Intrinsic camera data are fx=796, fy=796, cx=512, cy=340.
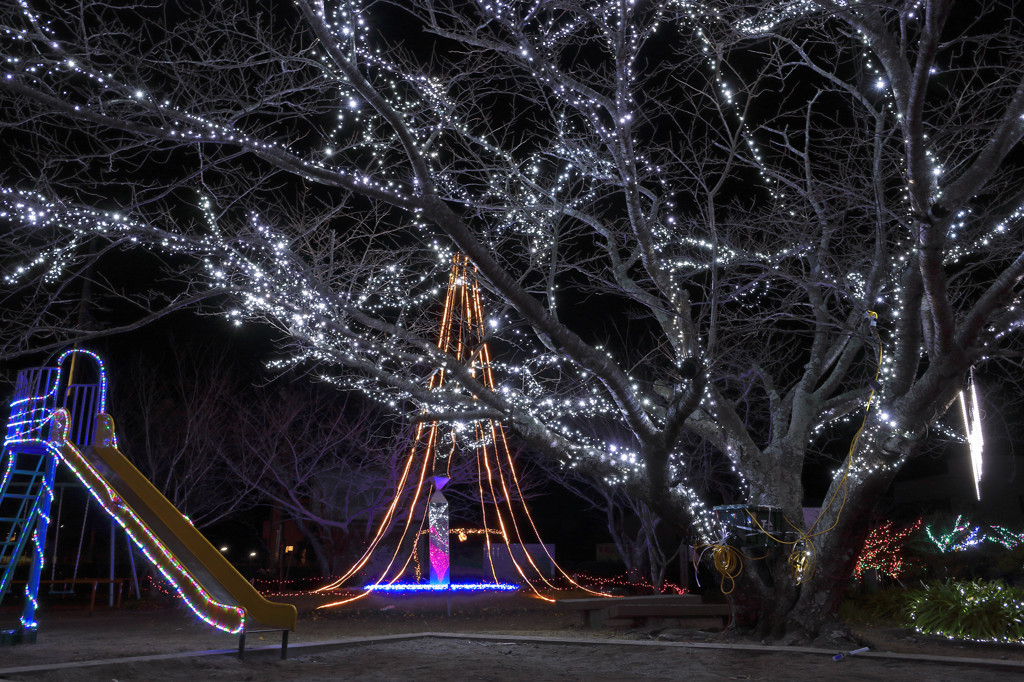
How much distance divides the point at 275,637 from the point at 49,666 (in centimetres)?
326

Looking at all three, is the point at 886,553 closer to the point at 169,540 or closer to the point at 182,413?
the point at 169,540

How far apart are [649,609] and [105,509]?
6.91 metres

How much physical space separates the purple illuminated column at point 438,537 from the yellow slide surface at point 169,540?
3886 mm

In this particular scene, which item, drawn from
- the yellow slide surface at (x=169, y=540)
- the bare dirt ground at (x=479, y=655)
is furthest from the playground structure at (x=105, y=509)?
the bare dirt ground at (x=479, y=655)

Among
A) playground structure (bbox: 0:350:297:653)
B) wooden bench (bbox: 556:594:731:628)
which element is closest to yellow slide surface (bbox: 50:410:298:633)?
playground structure (bbox: 0:350:297:653)

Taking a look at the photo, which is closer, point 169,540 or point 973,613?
point 973,613

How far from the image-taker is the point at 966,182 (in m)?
7.16

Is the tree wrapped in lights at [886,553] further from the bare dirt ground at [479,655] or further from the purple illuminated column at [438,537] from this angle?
the purple illuminated column at [438,537]

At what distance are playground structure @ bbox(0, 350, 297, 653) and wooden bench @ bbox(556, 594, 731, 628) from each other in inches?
182

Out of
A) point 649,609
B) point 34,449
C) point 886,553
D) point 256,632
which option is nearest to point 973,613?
point 649,609

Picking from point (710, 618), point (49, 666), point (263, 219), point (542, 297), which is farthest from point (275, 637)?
point (542, 297)

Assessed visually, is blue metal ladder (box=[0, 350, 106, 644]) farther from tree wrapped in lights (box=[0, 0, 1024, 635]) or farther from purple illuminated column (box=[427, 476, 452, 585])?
purple illuminated column (box=[427, 476, 452, 585])

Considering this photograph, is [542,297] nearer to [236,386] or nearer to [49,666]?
[236,386]

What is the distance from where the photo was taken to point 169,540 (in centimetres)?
918
